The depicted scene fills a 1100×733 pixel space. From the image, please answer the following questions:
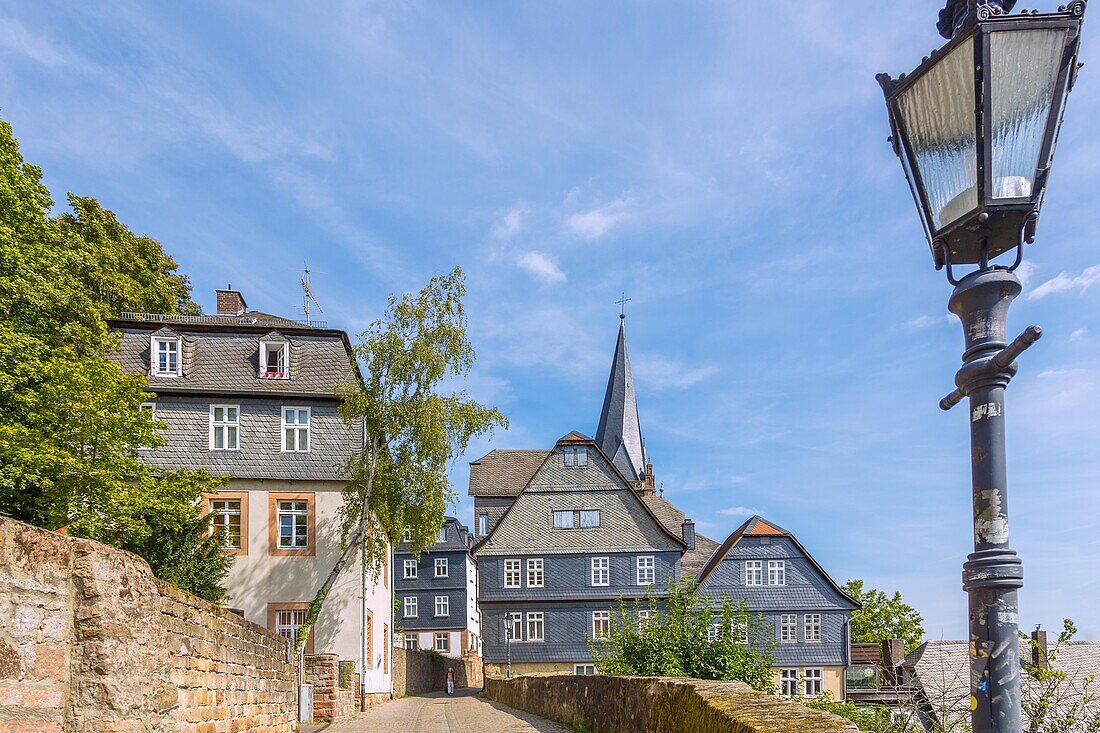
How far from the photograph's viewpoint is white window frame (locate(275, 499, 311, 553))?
84.6 ft

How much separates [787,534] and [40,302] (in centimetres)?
3081

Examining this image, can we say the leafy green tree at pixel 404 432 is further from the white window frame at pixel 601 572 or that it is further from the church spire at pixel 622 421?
the church spire at pixel 622 421

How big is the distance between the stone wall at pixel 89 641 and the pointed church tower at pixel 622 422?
5591 cm

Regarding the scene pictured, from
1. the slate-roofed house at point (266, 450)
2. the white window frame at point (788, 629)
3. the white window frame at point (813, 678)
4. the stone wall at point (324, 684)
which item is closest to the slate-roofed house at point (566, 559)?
the white window frame at point (788, 629)

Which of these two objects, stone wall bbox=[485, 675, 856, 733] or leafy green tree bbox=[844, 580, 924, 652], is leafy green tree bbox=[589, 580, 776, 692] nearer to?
stone wall bbox=[485, 675, 856, 733]

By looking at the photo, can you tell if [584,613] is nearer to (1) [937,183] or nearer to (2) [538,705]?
(2) [538,705]

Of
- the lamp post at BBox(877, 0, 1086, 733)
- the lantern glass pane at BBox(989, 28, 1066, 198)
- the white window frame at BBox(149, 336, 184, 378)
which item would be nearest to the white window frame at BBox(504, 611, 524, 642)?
the white window frame at BBox(149, 336, 184, 378)

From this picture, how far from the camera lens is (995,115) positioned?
248 centimetres

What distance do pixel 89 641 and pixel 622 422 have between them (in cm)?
6007

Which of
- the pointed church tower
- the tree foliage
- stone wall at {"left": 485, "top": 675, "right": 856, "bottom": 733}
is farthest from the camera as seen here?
the pointed church tower

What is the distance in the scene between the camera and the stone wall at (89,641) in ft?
15.3

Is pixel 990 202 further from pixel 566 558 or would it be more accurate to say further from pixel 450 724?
pixel 566 558

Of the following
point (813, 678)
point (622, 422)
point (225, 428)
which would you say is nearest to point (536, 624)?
point (813, 678)

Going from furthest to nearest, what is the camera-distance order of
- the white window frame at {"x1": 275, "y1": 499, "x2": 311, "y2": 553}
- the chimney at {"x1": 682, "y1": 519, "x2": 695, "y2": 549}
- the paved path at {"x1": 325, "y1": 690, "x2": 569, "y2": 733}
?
the chimney at {"x1": 682, "y1": 519, "x2": 695, "y2": 549} < the white window frame at {"x1": 275, "y1": 499, "x2": 311, "y2": 553} < the paved path at {"x1": 325, "y1": 690, "x2": 569, "y2": 733}
